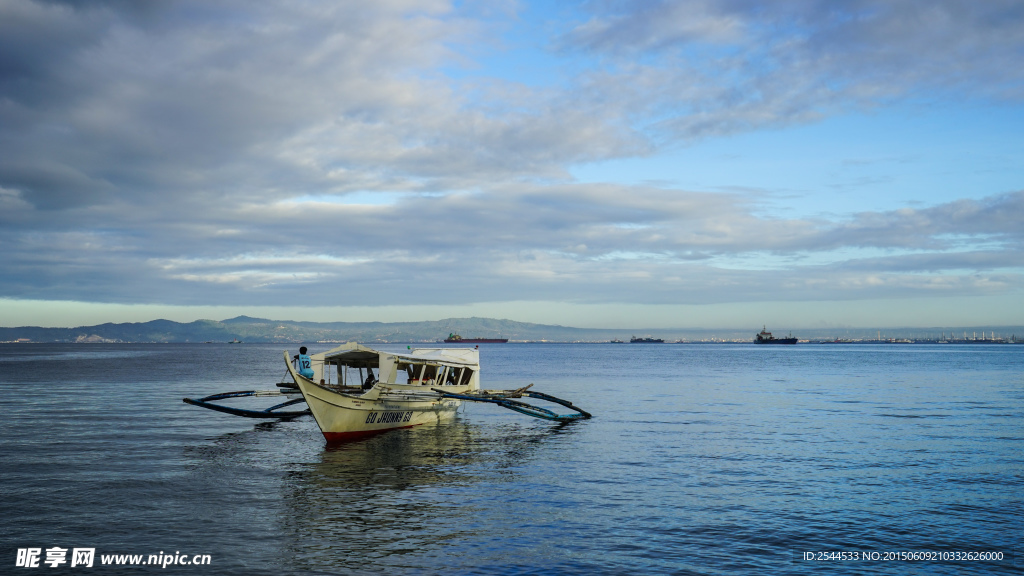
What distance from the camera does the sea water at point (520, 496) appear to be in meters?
15.1

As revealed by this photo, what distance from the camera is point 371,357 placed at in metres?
35.9

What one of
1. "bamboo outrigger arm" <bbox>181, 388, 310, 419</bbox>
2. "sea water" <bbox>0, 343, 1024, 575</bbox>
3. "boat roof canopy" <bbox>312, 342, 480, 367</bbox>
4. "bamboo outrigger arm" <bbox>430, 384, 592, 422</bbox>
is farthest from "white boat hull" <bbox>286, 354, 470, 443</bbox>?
"bamboo outrigger arm" <bbox>181, 388, 310, 419</bbox>

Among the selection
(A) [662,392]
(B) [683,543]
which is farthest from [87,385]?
(B) [683,543]

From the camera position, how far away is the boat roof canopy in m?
34.2

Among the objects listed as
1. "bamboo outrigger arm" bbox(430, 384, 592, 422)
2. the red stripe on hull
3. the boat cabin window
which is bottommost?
the red stripe on hull

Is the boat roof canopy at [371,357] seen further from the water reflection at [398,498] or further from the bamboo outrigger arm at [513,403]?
the water reflection at [398,498]

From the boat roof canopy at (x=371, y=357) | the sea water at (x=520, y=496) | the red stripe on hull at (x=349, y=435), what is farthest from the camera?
the boat roof canopy at (x=371, y=357)

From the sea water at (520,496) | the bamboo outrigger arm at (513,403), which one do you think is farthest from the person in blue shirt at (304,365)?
the bamboo outrigger arm at (513,403)

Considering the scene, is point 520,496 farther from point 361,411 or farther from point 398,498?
point 361,411

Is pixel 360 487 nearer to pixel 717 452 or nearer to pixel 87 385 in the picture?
pixel 717 452

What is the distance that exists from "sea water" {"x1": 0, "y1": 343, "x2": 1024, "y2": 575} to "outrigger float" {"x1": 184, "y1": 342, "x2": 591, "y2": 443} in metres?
1.31

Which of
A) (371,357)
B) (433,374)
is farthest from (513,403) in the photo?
(371,357)

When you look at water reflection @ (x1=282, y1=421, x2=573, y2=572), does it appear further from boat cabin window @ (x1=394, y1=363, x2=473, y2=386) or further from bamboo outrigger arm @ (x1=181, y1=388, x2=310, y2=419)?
bamboo outrigger arm @ (x1=181, y1=388, x2=310, y2=419)

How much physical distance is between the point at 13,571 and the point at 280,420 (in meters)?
27.1
